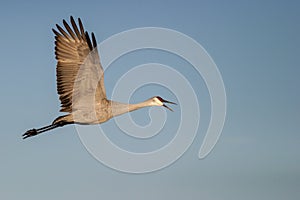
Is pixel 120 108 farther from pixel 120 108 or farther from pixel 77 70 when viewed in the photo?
pixel 77 70

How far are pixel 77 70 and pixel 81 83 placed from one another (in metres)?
0.58

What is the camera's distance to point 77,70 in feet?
125

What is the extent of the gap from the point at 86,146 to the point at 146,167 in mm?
3277

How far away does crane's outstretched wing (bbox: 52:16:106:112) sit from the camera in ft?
123

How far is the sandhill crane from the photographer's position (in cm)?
3712

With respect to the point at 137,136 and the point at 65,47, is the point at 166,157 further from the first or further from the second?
the point at 65,47

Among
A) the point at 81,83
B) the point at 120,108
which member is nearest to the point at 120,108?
the point at 120,108

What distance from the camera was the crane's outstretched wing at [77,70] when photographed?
37.5 meters

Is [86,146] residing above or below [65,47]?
below

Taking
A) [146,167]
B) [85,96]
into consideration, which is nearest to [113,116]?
[85,96]

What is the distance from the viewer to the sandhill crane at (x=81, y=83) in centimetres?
3712

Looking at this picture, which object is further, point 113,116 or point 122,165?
point 122,165

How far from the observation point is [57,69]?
3841 cm

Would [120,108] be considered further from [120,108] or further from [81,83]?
[81,83]
